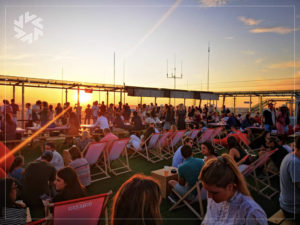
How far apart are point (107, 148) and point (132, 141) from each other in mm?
2052

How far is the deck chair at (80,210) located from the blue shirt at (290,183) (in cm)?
238

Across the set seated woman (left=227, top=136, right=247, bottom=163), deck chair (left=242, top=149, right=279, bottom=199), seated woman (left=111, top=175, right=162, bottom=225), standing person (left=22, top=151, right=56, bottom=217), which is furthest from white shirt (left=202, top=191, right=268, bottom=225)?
seated woman (left=227, top=136, right=247, bottom=163)

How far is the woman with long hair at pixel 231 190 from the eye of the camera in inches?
65.8

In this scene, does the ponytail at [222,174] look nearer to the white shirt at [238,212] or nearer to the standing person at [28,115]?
the white shirt at [238,212]

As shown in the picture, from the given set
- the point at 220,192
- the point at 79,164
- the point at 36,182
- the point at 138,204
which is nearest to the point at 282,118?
the point at 79,164

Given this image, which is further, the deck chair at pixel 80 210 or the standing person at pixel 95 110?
the standing person at pixel 95 110

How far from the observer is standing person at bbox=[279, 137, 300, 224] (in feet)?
9.19

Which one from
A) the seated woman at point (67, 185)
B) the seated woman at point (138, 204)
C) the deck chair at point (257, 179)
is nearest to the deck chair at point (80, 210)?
the seated woman at point (67, 185)

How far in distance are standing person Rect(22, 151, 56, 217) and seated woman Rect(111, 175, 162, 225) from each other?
287 cm

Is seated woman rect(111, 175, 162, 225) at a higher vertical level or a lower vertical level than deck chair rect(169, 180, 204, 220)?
higher

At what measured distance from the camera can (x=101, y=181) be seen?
17.9ft

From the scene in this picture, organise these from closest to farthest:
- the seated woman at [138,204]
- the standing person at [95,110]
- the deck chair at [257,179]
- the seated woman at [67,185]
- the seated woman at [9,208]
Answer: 1. the seated woman at [138,204]
2. the seated woman at [9,208]
3. the seated woman at [67,185]
4. the deck chair at [257,179]
5. the standing person at [95,110]

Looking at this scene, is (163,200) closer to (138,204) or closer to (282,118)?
(138,204)

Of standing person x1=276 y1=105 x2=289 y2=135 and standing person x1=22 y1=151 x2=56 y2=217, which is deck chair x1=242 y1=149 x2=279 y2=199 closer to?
standing person x1=22 y1=151 x2=56 y2=217
